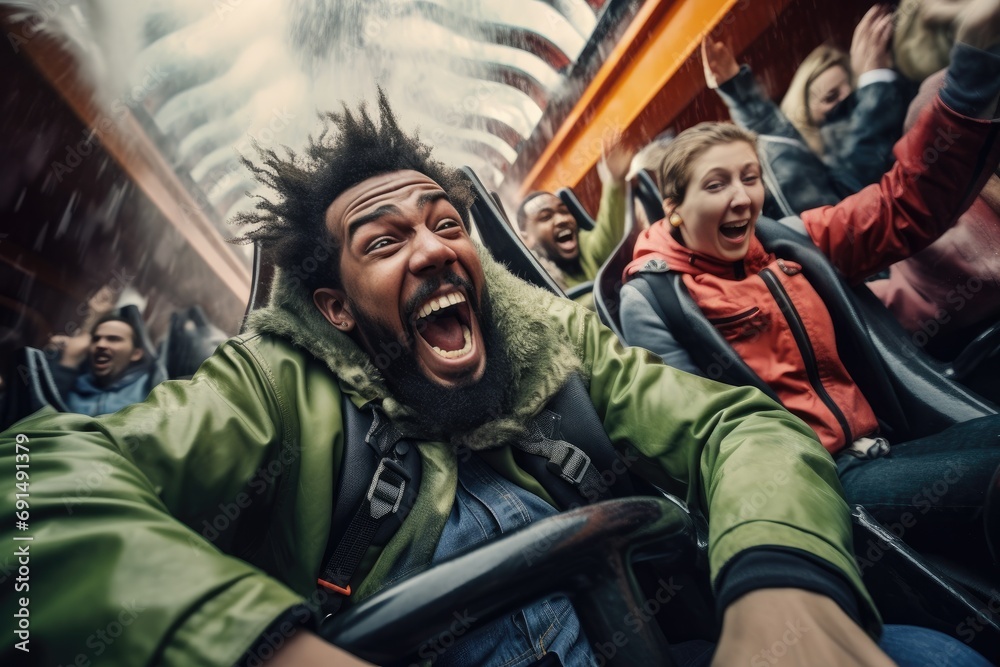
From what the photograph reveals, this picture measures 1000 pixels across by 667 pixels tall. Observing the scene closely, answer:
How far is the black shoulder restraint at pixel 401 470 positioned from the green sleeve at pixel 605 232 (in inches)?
42.1

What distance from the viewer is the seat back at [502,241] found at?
194 cm

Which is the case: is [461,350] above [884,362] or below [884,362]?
above

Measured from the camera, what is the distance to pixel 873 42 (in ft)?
6.75

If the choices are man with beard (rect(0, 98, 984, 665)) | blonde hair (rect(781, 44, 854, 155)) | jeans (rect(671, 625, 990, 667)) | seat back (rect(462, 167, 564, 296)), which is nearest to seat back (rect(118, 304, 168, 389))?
man with beard (rect(0, 98, 984, 665))

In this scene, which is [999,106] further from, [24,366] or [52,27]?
[24,366]

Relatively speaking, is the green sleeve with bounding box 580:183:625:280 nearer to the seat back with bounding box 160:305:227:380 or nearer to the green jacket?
the green jacket

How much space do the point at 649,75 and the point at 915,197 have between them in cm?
112

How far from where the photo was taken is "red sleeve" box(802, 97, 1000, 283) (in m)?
1.65

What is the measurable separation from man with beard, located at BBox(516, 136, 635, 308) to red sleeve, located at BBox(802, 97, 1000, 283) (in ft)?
2.50

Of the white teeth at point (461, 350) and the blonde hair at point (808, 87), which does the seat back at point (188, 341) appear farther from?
the blonde hair at point (808, 87)

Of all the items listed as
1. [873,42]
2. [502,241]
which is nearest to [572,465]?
[502,241]

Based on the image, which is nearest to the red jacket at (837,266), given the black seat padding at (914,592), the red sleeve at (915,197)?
the red sleeve at (915,197)

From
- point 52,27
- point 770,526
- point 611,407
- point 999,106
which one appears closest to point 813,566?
point 770,526

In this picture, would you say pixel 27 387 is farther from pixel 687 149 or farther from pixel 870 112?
pixel 870 112
